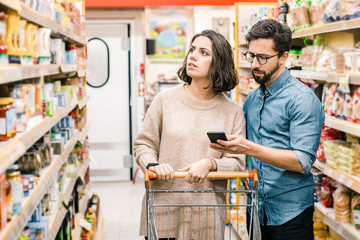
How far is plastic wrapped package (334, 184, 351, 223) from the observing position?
3.33 m

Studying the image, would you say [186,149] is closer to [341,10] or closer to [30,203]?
[30,203]

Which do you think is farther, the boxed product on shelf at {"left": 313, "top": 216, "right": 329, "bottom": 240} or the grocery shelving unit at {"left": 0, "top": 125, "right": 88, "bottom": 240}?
the boxed product on shelf at {"left": 313, "top": 216, "right": 329, "bottom": 240}

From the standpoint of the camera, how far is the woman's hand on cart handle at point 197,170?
218 centimetres

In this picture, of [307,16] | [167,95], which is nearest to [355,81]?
[307,16]

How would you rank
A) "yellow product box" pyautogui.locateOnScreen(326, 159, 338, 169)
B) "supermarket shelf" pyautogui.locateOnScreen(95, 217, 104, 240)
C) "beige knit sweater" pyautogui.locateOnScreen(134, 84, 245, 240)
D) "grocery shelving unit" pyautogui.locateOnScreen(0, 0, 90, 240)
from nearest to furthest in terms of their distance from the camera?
"grocery shelving unit" pyautogui.locateOnScreen(0, 0, 90, 240), "beige knit sweater" pyautogui.locateOnScreen(134, 84, 245, 240), "yellow product box" pyautogui.locateOnScreen(326, 159, 338, 169), "supermarket shelf" pyautogui.locateOnScreen(95, 217, 104, 240)

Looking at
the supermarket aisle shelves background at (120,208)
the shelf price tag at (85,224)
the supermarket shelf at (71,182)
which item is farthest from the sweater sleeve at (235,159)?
the supermarket aisle shelves background at (120,208)

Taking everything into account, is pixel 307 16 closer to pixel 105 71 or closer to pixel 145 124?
pixel 145 124

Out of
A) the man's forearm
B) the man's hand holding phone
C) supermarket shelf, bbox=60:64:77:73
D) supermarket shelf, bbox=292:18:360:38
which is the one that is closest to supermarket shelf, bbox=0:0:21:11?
the man's hand holding phone

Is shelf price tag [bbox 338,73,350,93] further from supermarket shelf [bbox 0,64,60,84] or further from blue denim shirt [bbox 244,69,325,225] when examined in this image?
supermarket shelf [bbox 0,64,60,84]

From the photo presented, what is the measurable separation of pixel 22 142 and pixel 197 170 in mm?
778

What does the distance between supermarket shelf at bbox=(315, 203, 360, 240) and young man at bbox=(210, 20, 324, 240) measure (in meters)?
0.81

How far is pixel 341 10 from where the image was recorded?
3039mm

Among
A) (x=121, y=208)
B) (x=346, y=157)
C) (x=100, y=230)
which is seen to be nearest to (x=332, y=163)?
(x=346, y=157)

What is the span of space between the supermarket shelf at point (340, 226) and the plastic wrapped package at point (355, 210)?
0.03m
